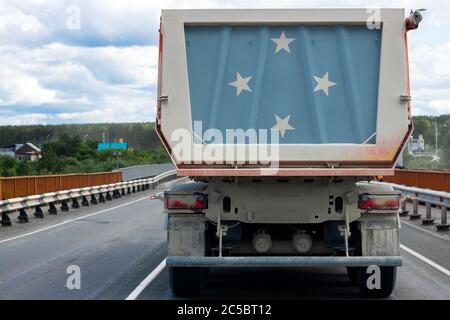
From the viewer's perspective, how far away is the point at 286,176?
9.11m

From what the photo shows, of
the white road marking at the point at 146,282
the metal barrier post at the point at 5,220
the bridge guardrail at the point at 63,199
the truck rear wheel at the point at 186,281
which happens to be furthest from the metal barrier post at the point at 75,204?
the truck rear wheel at the point at 186,281

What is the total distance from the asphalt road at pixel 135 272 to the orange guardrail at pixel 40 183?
5062mm

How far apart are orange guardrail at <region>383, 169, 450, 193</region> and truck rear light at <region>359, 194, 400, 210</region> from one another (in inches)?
687

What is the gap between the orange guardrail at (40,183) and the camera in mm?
25222

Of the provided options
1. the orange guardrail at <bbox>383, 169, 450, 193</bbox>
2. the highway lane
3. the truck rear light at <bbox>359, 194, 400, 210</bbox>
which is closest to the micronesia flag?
the truck rear light at <bbox>359, 194, 400, 210</bbox>

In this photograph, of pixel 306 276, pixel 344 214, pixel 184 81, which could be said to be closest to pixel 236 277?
Answer: pixel 306 276

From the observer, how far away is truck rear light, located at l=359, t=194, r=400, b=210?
9.38 m

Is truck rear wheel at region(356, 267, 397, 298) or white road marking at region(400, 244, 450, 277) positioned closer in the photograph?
truck rear wheel at region(356, 267, 397, 298)

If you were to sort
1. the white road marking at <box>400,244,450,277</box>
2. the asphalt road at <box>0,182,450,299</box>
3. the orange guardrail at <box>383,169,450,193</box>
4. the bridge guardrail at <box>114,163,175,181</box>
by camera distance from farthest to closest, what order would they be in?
the bridge guardrail at <box>114,163,175,181</box> < the orange guardrail at <box>383,169,450,193</box> < the white road marking at <box>400,244,450,277</box> < the asphalt road at <box>0,182,450,299</box>

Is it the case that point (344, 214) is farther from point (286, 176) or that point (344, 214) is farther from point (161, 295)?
point (161, 295)

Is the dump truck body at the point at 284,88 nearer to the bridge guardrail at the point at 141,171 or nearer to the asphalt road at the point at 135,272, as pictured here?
the asphalt road at the point at 135,272

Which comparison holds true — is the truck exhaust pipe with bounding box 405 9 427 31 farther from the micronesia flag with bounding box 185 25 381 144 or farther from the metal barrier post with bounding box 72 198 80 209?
the metal barrier post with bounding box 72 198 80 209

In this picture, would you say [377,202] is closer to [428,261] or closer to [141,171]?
[428,261]

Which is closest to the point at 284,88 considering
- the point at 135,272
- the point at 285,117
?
the point at 285,117
